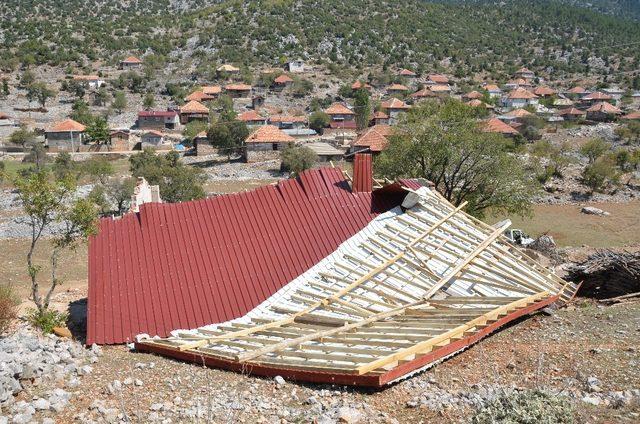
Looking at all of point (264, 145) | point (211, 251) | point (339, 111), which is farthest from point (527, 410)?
point (339, 111)

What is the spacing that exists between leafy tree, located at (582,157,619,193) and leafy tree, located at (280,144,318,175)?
77.1 ft

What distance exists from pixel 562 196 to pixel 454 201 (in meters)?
20.9

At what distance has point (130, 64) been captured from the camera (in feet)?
342

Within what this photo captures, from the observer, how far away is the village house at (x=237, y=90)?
9075 centimetres

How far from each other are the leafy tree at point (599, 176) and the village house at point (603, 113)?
3981 centimetres

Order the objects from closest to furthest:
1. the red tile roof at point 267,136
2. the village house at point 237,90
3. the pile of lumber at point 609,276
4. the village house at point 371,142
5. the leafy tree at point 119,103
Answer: the pile of lumber at point 609,276 → the village house at point 371,142 → the red tile roof at point 267,136 → the leafy tree at point 119,103 → the village house at point 237,90

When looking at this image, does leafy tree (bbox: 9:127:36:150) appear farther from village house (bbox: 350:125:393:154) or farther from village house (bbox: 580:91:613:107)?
village house (bbox: 580:91:613:107)

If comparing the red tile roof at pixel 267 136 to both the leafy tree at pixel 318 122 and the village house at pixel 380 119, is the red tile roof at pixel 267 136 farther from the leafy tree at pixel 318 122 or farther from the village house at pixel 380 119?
the village house at pixel 380 119

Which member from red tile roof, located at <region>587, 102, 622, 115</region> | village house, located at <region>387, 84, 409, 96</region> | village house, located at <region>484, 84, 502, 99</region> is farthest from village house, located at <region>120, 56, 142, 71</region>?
red tile roof, located at <region>587, 102, 622, 115</region>

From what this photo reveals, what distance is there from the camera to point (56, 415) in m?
8.48

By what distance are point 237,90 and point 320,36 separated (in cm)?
3720

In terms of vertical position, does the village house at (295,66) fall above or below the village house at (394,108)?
above

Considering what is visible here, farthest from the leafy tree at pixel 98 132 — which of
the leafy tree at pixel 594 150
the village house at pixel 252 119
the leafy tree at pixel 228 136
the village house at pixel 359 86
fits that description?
the leafy tree at pixel 594 150

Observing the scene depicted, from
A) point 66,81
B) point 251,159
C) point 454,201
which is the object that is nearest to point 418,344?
point 454,201
